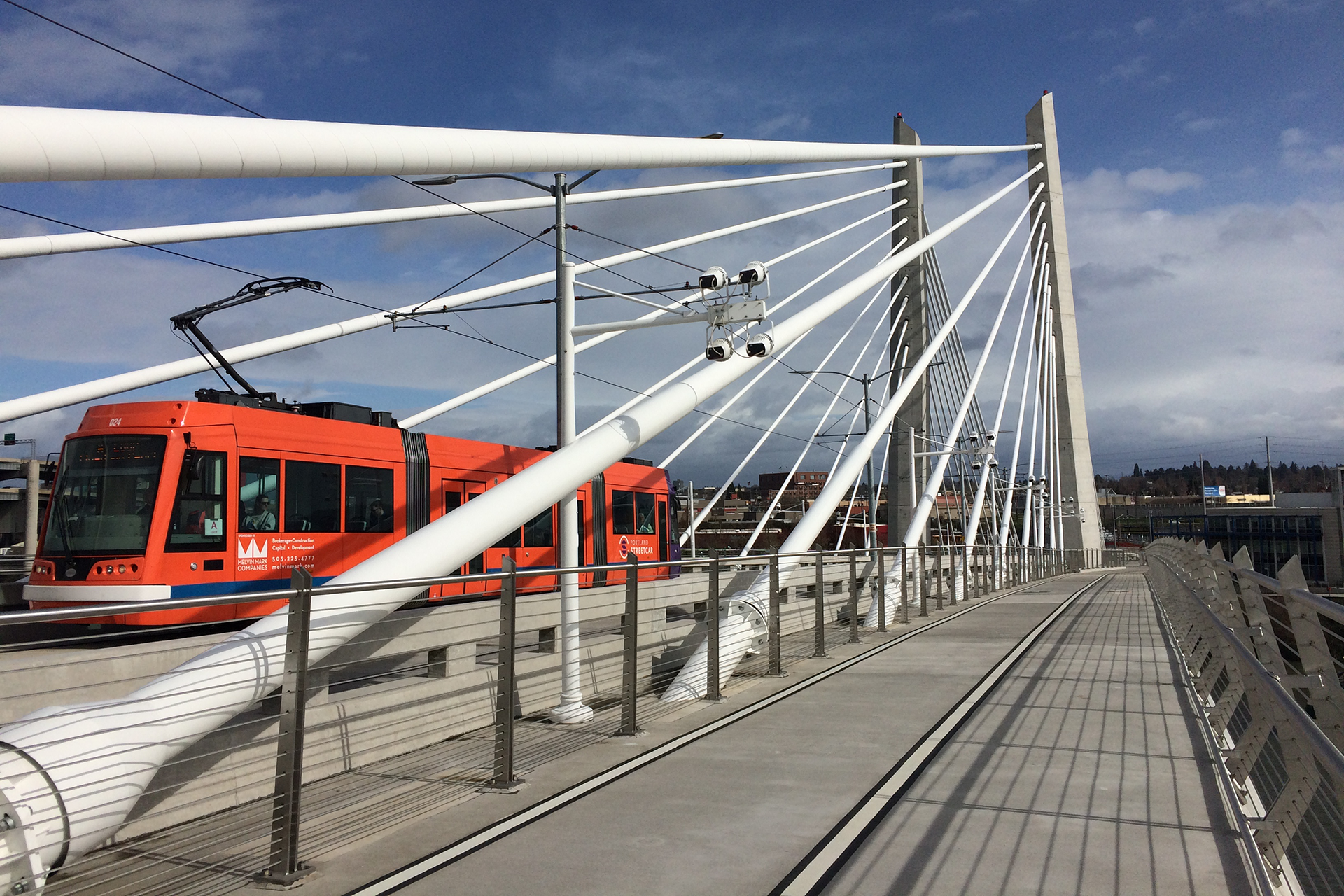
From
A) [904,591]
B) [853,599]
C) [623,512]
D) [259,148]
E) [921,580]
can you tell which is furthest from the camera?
[623,512]

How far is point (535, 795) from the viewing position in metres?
6.01

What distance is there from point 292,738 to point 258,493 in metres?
8.32

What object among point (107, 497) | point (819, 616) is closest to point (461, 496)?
point (107, 497)

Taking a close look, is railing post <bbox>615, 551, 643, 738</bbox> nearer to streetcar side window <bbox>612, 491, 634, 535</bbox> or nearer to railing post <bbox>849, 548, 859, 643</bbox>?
railing post <bbox>849, 548, 859, 643</bbox>

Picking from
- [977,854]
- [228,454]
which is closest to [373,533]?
[228,454]

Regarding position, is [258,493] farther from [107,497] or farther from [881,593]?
[881,593]

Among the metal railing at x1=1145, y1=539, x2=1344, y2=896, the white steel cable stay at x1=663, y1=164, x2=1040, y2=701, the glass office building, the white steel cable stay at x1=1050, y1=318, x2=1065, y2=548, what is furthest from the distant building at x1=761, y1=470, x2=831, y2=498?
the metal railing at x1=1145, y1=539, x2=1344, y2=896

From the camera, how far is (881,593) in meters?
15.7

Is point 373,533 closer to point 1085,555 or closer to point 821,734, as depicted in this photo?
point 821,734

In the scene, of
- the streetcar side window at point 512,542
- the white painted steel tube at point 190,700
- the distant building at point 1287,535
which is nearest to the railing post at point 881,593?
the streetcar side window at point 512,542

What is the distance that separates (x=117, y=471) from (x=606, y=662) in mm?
5826

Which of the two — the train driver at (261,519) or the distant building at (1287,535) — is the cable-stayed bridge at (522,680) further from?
the distant building at (1287,535)

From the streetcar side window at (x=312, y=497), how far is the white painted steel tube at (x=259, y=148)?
6.31 meters

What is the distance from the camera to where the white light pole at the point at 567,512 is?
910cm
